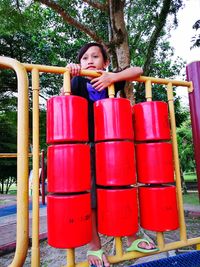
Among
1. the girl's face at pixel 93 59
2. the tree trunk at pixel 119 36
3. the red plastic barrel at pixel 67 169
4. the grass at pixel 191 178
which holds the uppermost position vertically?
the tree trunk at pixel 119 36

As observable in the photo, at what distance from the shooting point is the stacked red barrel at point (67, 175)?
103 centimetres

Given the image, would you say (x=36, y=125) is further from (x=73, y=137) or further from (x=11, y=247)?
(x=11, y=247)

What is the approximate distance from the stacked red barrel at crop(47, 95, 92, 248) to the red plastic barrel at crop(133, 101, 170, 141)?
0.31 metres

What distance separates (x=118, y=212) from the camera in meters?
1.10

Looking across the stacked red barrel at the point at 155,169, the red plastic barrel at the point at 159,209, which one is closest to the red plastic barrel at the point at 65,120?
the stacked red barrel at the point at 155,169

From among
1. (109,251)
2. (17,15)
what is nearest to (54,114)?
(109,251)

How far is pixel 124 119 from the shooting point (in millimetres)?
1167

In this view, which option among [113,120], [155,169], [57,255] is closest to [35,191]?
[113,120]

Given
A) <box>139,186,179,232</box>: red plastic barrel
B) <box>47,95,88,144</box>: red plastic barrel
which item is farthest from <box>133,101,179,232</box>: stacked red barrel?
<box>47,95,88,144</box>: red plastic barrel

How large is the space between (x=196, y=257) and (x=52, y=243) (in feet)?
2.55

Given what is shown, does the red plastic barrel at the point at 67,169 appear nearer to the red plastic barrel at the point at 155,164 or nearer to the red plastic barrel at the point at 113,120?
the red plastic barrel at the point at 113,120

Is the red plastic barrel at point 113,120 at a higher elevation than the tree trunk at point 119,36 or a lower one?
lower

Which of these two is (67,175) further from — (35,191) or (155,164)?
(155,164)

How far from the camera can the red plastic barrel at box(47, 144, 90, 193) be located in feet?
3.42
